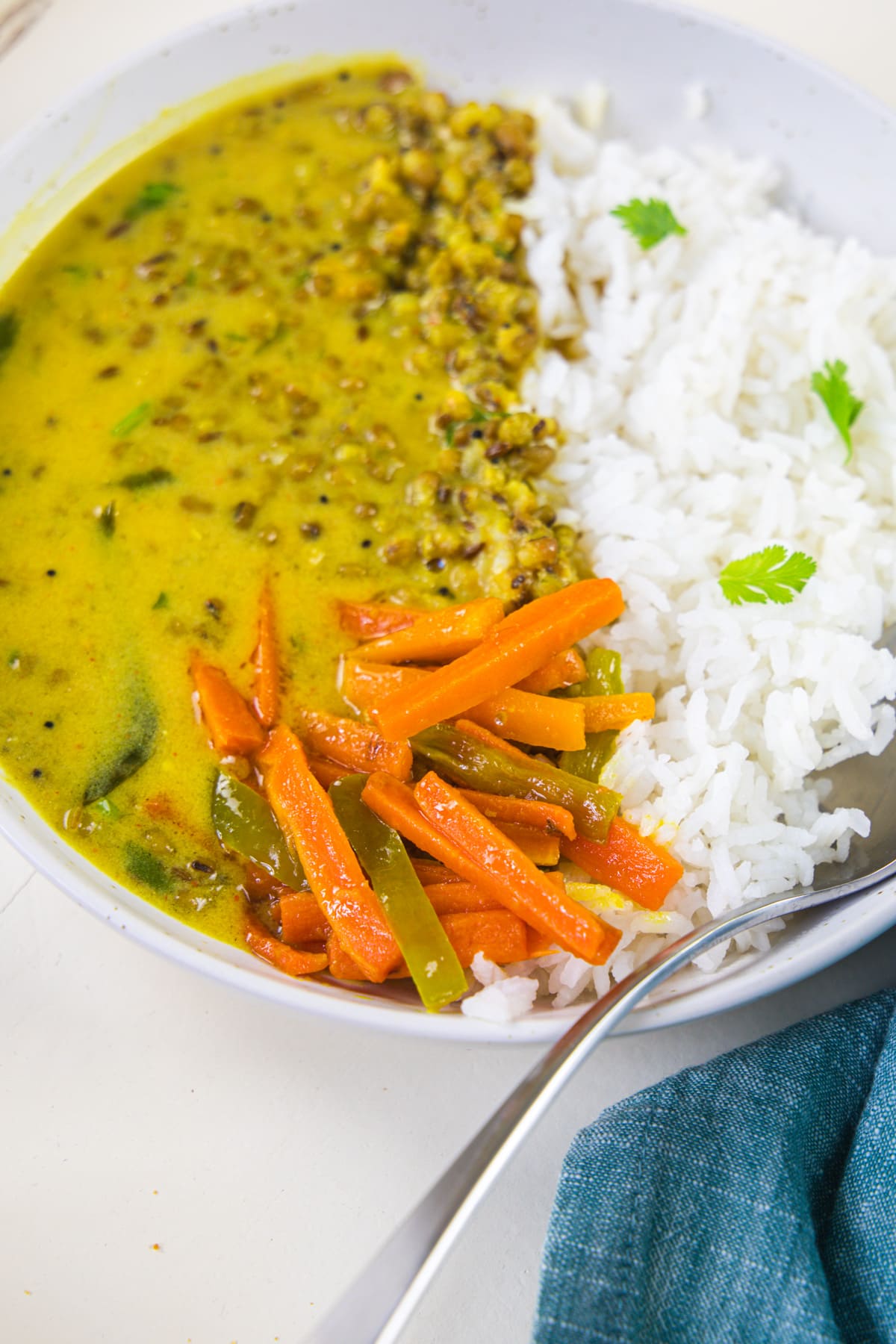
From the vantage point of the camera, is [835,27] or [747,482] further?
[835,27]

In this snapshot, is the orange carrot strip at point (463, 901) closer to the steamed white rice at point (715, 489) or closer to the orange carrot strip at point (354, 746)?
the steamed white rice at point (715, 489)

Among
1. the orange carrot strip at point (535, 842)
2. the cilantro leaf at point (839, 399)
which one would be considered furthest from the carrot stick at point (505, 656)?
the cilantro leaf at point (839, 399)

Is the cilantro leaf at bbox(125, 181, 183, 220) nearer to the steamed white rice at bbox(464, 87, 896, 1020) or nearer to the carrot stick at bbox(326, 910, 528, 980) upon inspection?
the steamed white rice at bbox(464, 87, 896, 1020)

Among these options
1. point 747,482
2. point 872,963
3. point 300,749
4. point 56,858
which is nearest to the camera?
point 56,858

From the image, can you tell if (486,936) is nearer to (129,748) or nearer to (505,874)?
(505,874)

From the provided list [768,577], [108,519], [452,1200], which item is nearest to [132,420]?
[108,519]

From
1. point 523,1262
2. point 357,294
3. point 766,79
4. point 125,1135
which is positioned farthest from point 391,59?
point 523,1262

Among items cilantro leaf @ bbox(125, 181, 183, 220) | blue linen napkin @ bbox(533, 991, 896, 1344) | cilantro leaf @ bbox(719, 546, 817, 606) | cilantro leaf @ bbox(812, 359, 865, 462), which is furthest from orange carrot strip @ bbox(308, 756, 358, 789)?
cilantro leaf @ bbox(125, 181, 183, 220)

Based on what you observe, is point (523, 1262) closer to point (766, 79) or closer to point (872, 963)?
point (872, 963)
